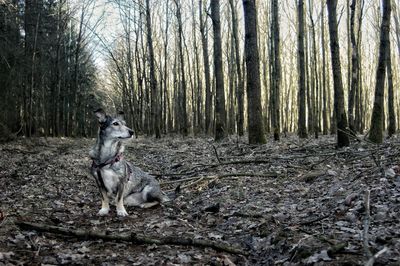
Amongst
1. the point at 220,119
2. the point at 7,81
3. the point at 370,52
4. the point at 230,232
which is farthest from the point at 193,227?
the point at 370,52

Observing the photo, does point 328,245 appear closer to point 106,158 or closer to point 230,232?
point 230,232

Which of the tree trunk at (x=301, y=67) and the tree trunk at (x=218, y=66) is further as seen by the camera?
the tree trunk at (x=218, y=66)

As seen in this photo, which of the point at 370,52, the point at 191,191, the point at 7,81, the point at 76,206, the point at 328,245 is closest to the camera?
the point at 328,245

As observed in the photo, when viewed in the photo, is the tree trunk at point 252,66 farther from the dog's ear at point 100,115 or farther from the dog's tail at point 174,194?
the dog's ear at point 100,115

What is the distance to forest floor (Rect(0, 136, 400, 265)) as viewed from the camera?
4434 mm

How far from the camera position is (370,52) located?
1661 inches

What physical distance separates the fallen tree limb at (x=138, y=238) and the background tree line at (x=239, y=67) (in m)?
6.39

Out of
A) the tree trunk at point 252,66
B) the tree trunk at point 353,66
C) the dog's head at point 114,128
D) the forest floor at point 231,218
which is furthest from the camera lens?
the tree trunk at point 353,66

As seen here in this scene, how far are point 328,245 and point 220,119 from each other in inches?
578

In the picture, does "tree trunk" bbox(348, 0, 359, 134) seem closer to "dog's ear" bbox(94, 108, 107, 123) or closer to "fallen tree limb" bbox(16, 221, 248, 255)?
"dog's ear" bbox(94, 108, 107, 123)

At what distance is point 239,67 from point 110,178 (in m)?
17.9

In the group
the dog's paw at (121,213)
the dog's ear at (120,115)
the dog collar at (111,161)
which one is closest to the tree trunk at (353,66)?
the dog's ear at (120,115)

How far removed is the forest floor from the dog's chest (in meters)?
0.55

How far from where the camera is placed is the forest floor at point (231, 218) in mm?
4434
